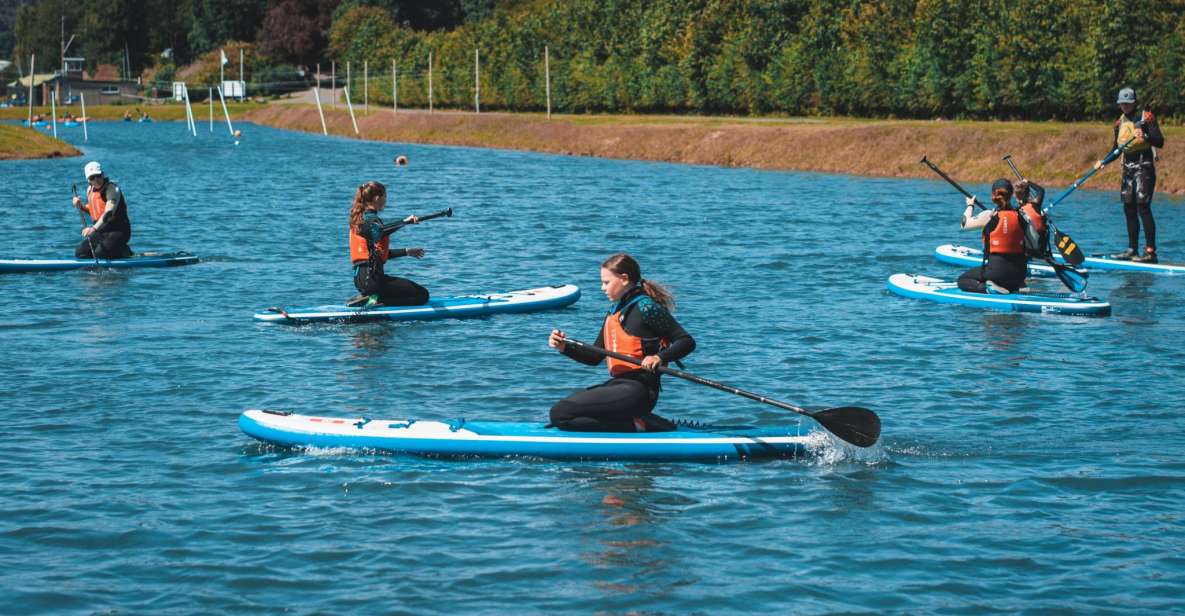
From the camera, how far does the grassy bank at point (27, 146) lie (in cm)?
6059

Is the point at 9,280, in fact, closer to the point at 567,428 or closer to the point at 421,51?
the point at 567,428

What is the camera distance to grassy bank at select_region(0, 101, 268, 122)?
12488 cm

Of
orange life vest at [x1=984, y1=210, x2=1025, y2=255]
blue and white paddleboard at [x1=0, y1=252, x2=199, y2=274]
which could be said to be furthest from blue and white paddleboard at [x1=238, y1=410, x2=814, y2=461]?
blue and white paddleboard at [x1=0, y1=252, x2=199, y2=274]

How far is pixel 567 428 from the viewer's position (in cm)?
1281

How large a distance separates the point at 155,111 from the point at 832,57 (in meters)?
84.3

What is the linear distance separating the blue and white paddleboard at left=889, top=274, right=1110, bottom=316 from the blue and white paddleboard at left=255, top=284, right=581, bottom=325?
5119mm

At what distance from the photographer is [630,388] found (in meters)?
12.5

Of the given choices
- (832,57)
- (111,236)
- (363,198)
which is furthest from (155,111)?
(363,198)

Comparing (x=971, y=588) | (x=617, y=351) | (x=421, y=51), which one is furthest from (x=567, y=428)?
(x=421, y=51)

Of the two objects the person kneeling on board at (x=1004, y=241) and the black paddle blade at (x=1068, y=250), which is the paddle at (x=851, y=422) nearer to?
the person kneeling on board at (x=1004, y=241)

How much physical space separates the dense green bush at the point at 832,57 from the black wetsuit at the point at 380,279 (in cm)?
1573

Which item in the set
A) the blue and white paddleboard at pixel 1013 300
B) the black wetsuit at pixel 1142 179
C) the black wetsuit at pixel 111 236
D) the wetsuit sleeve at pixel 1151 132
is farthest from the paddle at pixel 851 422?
the black wetsuit at pixel 111 236

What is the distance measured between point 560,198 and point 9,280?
784 inches

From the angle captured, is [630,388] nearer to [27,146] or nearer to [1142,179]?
[1142,179]
